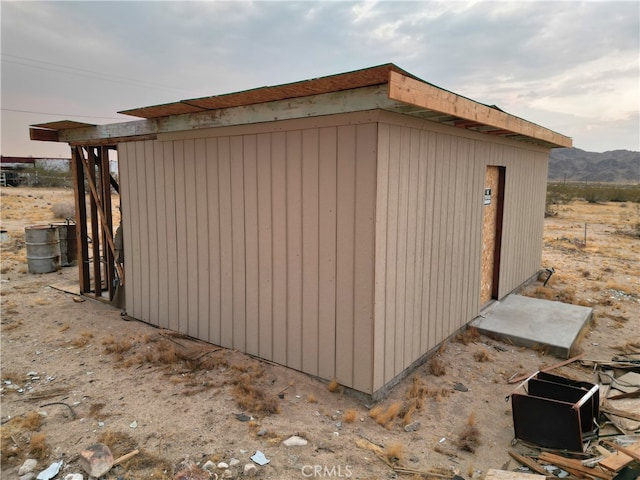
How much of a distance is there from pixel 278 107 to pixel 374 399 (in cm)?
290

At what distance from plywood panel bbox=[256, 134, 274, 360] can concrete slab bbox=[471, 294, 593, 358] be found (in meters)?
3.03

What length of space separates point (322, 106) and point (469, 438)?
9.96ft

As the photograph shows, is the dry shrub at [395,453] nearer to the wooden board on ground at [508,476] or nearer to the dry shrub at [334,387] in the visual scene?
the wooden board on ground at [508,476]

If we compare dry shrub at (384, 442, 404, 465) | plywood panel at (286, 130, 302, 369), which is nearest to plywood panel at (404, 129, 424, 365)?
plywood panel at (286, 130, 302, 369)

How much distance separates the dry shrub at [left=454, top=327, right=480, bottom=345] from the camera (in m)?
5.12

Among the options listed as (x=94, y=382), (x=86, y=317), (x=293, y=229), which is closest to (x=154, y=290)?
(x=86, y=317)

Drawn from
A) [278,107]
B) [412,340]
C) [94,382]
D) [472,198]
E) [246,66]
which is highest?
[246,66]

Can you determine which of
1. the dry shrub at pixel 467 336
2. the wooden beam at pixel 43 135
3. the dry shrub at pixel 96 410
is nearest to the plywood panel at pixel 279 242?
the dry shrub at pixel 96 410

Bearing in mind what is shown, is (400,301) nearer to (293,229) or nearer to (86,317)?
(293,229)

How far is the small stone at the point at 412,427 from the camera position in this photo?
322 centimetres

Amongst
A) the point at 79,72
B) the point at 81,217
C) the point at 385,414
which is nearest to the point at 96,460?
the point at 385,414

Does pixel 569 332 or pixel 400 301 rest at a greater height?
pixel 400 301

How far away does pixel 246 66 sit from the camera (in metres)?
16.3

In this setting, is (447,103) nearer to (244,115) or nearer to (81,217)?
(244,115)
